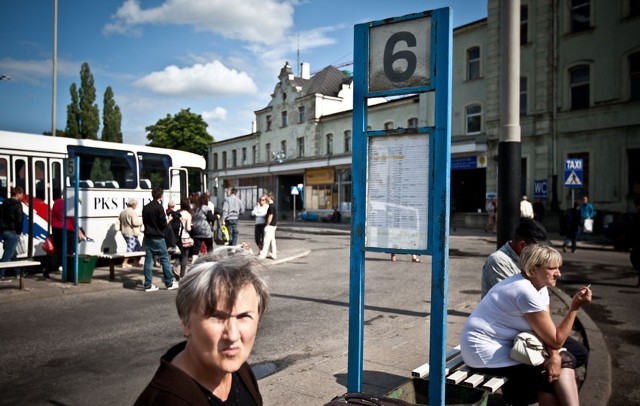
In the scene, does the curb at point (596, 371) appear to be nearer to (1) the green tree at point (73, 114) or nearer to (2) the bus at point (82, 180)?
(2) the bus at point (82, 180)

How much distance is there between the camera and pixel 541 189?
2405 centimetres

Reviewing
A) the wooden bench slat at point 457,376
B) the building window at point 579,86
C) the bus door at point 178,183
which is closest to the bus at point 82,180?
→ the bus door at point 178,183

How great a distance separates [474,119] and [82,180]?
23.1 meters

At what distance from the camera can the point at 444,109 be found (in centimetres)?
304

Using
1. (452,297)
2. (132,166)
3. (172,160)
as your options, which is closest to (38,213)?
(132,166)

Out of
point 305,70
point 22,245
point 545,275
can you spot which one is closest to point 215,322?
point 545,275

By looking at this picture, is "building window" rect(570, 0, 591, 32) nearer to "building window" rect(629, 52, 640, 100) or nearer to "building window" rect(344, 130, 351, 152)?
"building window" rect(629, 52, 640, 100)

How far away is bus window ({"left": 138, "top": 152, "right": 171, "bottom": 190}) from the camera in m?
14.1

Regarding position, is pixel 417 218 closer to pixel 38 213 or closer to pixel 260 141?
pixel 38 213

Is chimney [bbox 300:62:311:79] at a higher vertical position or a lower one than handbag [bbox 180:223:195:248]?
higher

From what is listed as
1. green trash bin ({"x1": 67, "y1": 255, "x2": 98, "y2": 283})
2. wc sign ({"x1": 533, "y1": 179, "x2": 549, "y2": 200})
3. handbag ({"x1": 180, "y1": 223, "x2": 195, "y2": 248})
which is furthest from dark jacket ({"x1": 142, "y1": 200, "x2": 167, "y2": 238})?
wc sign ({"x1": 533, "y1": 179, "x2": 549, "y2": 200})

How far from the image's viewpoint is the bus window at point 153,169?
46.2 ft

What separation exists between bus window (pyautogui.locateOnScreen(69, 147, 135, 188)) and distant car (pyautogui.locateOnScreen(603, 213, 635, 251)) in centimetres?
1226

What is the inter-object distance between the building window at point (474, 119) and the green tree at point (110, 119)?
131ft
